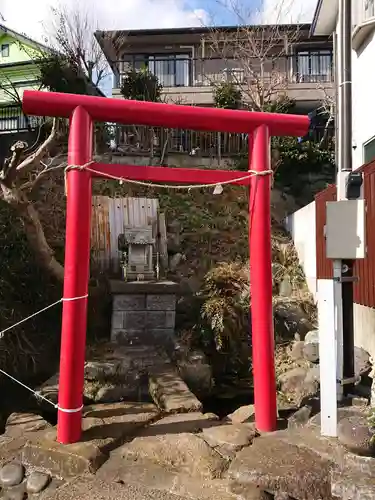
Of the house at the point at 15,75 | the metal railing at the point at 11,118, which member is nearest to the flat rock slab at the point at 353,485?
the house at the point at 15,75

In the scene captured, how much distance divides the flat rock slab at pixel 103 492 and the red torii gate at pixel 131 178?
60cm

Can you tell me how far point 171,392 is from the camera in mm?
5184

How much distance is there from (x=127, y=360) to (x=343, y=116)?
424 centimetres

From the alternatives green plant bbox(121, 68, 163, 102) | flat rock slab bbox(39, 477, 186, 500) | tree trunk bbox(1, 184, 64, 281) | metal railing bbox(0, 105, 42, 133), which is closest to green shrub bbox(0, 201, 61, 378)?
tree trunk bbox(1, 184, 64, 281)

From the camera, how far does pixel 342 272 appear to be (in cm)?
425

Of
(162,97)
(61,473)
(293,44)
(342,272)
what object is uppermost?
(293,44)

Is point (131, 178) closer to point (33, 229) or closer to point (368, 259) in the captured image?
point (33, 229)

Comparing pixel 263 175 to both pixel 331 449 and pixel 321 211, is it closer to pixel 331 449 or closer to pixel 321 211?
pixel 331 449

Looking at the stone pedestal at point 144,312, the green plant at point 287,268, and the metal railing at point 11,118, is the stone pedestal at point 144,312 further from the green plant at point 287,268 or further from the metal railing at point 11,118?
the metal railing at point 11,118

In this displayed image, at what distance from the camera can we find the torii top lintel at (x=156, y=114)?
4.02 metres

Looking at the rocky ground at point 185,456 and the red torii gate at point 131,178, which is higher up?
the red torii gate at point 131,178

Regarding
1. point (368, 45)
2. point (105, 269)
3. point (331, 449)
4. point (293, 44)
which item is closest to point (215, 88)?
point (293, 44)

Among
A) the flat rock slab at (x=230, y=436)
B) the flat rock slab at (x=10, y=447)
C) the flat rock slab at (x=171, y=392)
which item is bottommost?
the flat rock slab at (x=10, y=447)

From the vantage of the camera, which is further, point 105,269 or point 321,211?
point 105,269
